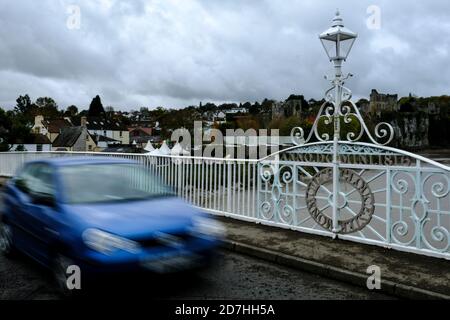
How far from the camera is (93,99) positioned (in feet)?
394

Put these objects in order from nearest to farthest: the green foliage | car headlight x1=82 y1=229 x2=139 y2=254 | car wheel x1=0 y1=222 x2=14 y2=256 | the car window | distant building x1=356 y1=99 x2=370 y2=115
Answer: car headlight x1=82 y1=229 x2=139 y2=254 < the car window < car wheel x1=0 y1=222 x2=14 y2=256 < the green foliage < distant building x1=356 y1=99 x2=370 y2=115

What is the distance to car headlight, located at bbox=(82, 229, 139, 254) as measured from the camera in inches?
153

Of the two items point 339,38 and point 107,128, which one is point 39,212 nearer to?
point 339,38

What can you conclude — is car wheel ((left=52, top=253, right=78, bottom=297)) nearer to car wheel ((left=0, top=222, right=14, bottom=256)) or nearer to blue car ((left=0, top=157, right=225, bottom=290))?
blue car ((left=0, top=157, right=225, bottom=290))

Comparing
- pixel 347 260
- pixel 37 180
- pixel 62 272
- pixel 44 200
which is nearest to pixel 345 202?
pixel 347 260

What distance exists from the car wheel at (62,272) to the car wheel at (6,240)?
168 cm

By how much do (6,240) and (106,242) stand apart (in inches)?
109

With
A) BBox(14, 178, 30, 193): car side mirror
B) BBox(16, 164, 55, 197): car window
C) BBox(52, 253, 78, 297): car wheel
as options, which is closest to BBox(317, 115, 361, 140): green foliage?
BBox(16, 164, 55, 197): car window

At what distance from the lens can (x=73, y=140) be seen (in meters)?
71.1

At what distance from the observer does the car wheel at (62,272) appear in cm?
408

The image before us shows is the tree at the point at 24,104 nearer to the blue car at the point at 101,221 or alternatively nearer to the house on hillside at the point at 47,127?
the house on hillside at the point at 47,127

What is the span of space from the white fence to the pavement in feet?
0.89

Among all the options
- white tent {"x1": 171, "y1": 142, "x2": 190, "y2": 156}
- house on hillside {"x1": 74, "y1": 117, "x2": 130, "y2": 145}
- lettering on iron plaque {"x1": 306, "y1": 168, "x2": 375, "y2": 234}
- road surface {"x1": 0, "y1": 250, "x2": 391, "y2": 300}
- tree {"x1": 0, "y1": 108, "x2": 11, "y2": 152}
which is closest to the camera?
road surface {"x1": 0, "y1": 250, "x2": 391, "y2": 300}
